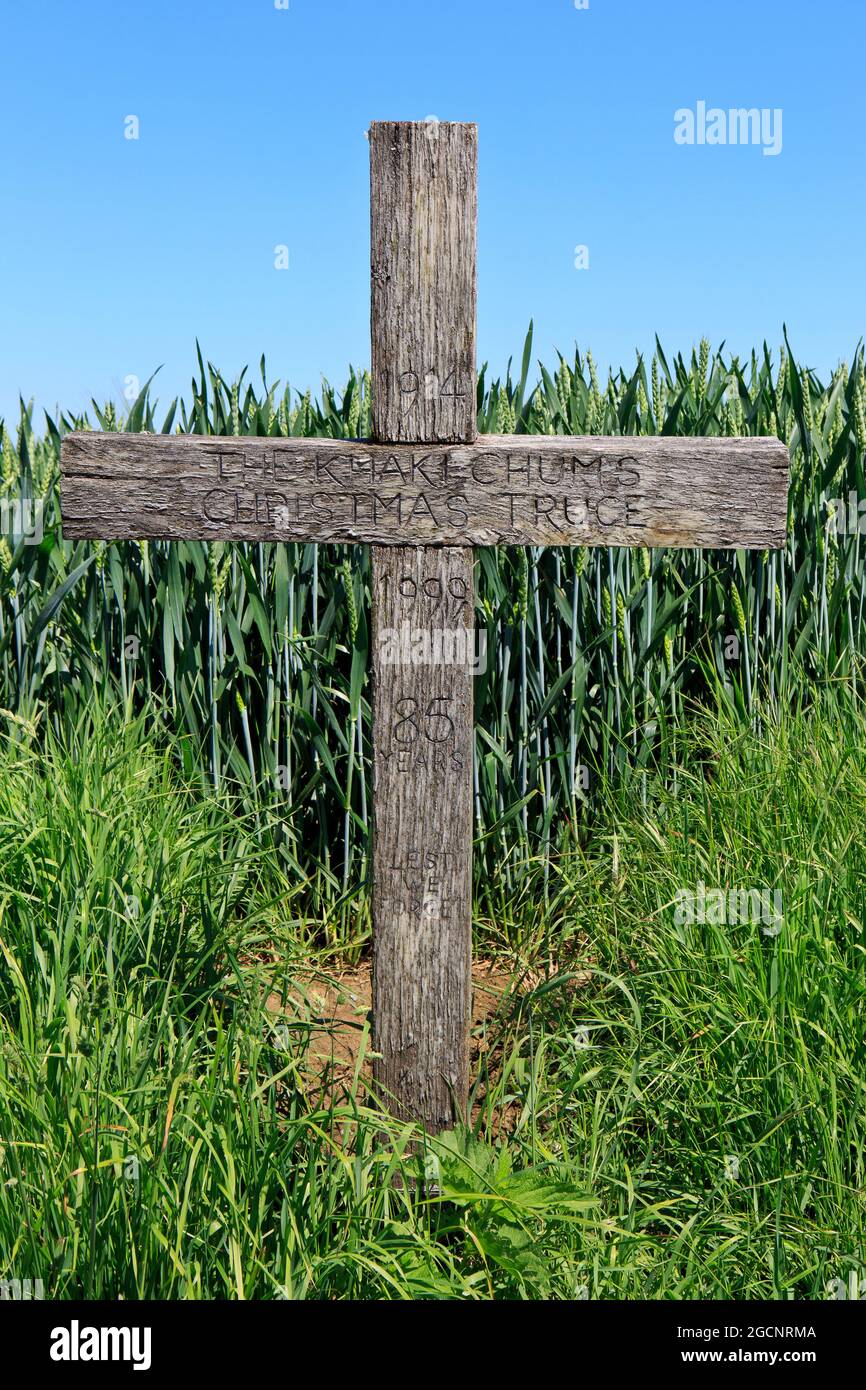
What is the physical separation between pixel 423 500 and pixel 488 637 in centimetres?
125

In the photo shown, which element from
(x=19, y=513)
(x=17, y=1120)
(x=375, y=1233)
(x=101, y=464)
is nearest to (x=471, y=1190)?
(x=375, y=1233)

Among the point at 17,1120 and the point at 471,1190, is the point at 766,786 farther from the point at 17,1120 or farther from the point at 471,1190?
the point at 17,1120

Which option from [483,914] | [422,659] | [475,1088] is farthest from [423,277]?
[483,914]

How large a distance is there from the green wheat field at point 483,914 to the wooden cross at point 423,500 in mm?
314

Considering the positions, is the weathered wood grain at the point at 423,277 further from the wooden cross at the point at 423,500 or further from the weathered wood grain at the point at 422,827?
the weathered wood grain at the point at 422,827

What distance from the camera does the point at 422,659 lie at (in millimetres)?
2229

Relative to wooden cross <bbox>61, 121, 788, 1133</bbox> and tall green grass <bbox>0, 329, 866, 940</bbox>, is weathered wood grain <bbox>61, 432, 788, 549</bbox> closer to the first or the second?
wooden cross <bbox>61, 121, 788, 1133</bbox>

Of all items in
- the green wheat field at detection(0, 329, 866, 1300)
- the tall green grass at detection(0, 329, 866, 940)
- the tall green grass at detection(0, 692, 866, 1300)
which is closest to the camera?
the tall green grass at detection(0, 692, 866, 1300)

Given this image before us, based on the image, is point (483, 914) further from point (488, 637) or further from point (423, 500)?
point (423, 500)

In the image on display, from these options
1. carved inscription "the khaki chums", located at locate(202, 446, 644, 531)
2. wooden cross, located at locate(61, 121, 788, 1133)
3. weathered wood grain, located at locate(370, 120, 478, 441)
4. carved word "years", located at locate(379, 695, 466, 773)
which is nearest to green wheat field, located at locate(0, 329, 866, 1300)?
wooden cross, located at locate(61, 121, 788, 1133)

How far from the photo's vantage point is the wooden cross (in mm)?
2180

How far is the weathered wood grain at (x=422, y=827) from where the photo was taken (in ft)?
7.29

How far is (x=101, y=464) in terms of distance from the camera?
7.48 ft

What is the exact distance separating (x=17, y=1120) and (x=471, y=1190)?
83 cm
